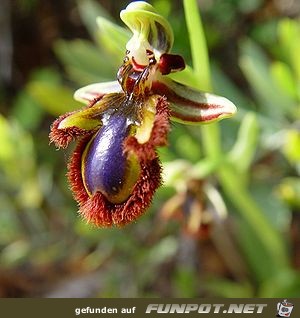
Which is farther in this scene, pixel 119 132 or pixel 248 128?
pixel 248 128

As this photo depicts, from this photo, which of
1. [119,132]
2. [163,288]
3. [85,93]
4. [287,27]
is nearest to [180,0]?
[287,27]

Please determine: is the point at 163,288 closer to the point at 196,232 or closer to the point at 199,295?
the point at 199,295

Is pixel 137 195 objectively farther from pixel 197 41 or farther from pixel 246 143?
pixel 246 143

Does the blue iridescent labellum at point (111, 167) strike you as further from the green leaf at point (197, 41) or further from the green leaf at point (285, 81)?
the green leaf at point (285, 81)

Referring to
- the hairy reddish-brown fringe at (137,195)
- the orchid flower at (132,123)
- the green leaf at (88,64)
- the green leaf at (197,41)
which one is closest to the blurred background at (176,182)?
the green leaf at (88,64)

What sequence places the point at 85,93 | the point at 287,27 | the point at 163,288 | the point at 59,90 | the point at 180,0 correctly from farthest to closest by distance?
the point at 180,0 < the point at 163,288 < the point at 59,90 < the point at 287,27 < the point at 85,93

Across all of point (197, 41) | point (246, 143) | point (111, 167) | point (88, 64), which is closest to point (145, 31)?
point (197, 41)

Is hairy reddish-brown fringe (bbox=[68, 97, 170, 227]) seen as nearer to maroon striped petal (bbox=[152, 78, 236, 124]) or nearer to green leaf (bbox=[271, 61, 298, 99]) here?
maroon striped petal (bbox=[152, 78, 236, 124])
